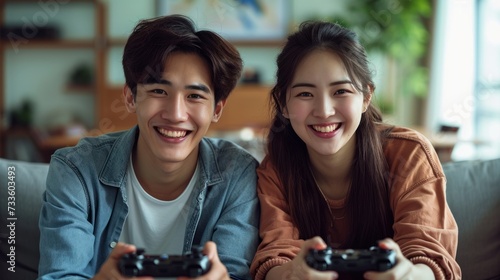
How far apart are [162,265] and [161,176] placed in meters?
0.47

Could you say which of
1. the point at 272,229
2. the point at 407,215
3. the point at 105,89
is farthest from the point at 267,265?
the point at 105,89

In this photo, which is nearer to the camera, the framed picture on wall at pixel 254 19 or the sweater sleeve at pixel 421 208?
the sweater sleeve at pixel 421 208

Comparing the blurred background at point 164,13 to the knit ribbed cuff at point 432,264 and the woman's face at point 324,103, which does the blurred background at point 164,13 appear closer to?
the woman's face at point 324,103

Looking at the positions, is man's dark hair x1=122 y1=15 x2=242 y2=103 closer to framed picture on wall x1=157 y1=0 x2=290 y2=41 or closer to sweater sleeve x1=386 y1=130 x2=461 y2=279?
sweater sleeve x1=386 y1=130 x2=461 y2=279

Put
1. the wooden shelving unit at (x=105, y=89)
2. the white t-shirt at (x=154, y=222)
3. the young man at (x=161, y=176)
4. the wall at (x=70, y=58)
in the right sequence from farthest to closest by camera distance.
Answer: the wall at (x=70, y=58) < the wooden shelving unit at (x=105, y=89) < the white t-shirt at (x=154, y=222) < the young man at (x=161, y=176)

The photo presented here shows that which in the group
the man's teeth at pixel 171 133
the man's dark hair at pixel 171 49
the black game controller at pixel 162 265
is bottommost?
the black game controller at pixel 162 265

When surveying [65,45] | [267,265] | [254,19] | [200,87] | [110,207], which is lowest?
[267,265]

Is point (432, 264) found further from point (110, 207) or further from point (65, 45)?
point (65, 45)

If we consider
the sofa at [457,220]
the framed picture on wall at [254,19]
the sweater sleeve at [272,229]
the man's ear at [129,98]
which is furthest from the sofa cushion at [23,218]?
the framed picture on wall at [254,19]

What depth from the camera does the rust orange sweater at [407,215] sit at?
1.32 m

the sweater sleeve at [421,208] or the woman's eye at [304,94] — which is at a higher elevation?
the woman's eye at [304,94]

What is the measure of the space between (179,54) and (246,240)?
1.51 feet

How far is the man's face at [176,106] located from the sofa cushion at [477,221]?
2.48ft

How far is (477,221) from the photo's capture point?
Result: 66.6 inches
